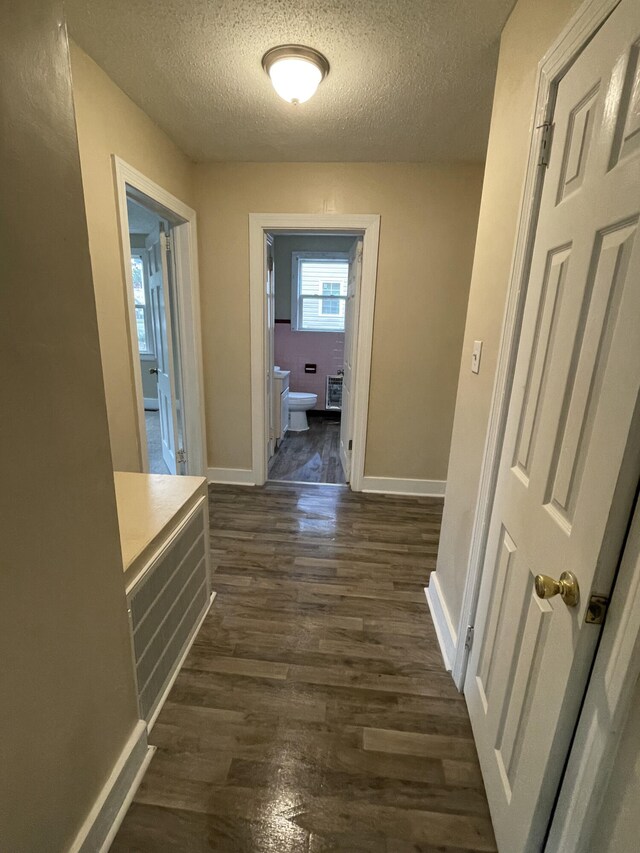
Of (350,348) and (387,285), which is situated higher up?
(387,285)

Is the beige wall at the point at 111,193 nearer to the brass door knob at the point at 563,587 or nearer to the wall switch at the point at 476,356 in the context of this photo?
the wall switch at the point at 476,356

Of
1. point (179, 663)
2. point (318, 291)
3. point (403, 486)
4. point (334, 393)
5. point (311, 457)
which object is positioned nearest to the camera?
point (179, 663)

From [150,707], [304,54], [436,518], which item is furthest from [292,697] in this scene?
[304,54]

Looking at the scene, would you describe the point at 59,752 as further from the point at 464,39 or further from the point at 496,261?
the point at 464,39

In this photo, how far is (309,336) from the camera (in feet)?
17.3

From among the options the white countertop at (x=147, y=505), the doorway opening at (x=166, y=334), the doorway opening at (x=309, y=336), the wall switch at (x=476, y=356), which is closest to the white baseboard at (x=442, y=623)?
the wall switch at (x=476, y=356)

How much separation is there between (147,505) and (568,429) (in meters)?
1.37

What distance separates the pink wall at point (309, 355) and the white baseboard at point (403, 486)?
2.46m

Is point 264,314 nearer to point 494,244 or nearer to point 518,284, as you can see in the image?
point 494,244

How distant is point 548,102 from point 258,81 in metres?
1.39

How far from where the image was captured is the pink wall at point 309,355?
526cm

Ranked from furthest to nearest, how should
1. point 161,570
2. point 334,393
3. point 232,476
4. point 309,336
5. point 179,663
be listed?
point 334,393 → point 309,336 → point 232,476 → point 179,663 → point 161,570

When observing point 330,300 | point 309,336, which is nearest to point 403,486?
point 309,336

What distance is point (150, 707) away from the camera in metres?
1.31
